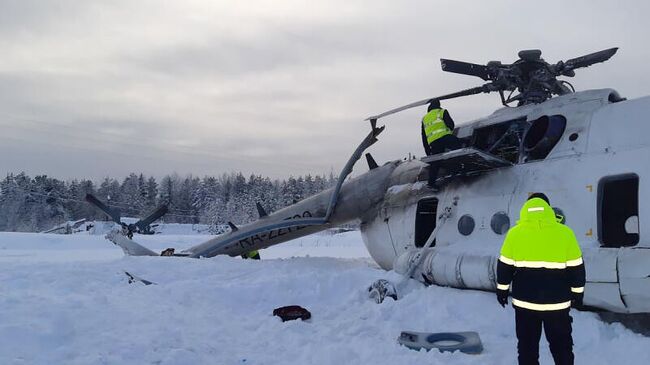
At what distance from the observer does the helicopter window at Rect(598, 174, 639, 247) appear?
675 centimetres

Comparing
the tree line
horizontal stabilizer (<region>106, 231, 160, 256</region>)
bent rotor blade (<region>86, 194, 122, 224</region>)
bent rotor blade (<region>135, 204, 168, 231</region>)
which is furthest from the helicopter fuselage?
the tree line

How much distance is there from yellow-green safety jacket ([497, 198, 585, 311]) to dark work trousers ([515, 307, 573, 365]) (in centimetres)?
8

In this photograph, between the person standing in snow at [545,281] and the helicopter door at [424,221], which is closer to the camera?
the person standing in snow at [545,281]

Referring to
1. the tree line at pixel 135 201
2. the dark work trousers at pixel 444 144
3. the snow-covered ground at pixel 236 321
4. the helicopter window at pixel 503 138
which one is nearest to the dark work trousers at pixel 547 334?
the snow-covered ground at pixel 236 321

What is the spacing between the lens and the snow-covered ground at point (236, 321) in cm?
516

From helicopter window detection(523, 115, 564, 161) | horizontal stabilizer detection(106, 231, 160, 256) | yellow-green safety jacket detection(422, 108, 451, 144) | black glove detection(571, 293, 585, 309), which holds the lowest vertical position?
horizontal stabilizer detection(106, 231, 160, 256)

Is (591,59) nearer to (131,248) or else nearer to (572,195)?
(572,195)

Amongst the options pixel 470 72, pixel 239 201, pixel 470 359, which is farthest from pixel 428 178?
pixel 239 201

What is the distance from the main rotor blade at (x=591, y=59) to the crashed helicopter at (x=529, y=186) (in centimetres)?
2

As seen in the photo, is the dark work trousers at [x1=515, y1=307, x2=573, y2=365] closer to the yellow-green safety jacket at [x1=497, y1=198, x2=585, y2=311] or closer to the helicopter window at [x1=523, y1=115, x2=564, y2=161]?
the yellow-green safety jacket at [x1=497, y1=198, x2=585, y2=311]

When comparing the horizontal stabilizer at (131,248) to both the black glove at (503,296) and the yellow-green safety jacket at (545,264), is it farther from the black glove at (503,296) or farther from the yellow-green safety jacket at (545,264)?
the yellow-green safety jacket at (545,264)

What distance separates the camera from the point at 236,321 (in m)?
7.09

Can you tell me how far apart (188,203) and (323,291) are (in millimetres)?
90526

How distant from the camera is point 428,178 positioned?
9.77 m
